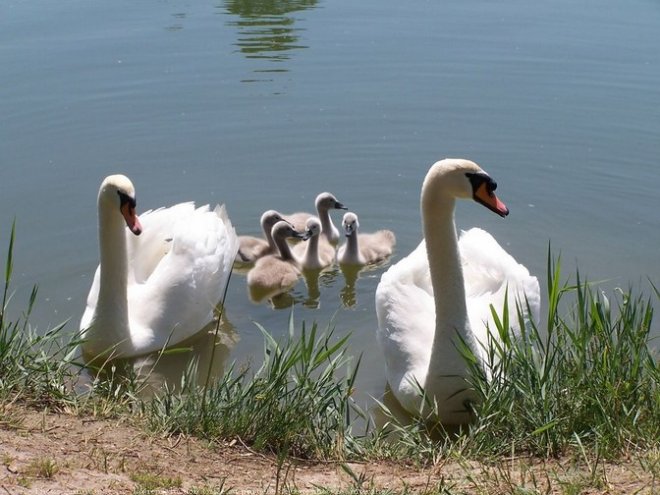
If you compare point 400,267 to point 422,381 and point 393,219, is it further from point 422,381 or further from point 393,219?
point 393,219

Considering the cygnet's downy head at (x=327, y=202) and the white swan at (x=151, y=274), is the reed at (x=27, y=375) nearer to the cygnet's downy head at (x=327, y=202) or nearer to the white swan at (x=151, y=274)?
the white swan at (x=151, y=274)

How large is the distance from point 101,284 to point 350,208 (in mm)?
3493

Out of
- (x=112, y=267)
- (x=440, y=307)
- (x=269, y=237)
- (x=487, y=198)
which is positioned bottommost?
(x=269, y=237)

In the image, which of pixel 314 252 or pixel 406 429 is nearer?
pixel 406 429

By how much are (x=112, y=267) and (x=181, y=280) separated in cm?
71

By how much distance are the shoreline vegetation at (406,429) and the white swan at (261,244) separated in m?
4.26

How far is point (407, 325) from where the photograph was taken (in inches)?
273

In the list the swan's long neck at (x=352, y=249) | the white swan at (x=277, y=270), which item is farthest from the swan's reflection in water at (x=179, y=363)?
the swan's long neck at (x=352, y=249)

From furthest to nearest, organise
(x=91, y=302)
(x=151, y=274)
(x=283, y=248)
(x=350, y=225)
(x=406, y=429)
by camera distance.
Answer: (x=283, y=248) < (x=350, y=225) < (x=151, y=274) < (x=91, y=302) < (x=406, y=429)

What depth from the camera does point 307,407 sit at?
5.07 meters

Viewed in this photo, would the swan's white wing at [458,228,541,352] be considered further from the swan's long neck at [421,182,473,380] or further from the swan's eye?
the swan's eye

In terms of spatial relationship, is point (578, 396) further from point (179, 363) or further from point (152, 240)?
point (152, 240)

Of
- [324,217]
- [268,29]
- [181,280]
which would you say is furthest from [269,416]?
[268,29]

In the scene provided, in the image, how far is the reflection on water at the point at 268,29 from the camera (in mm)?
14617
